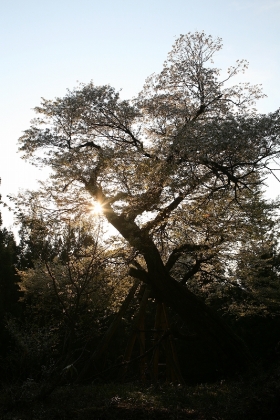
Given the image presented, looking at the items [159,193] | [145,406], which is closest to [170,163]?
[159,193]

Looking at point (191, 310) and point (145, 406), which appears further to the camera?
point (191, 310)

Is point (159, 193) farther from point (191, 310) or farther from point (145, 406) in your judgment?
point (145, 406)

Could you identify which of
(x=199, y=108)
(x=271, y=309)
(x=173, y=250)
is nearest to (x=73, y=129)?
(x=199, y=108)

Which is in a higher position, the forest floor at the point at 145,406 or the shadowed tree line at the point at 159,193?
the shadowed tree line at the point at 159,193

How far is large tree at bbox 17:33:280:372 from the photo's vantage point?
998cm

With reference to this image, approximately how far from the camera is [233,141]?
9797 millimetres

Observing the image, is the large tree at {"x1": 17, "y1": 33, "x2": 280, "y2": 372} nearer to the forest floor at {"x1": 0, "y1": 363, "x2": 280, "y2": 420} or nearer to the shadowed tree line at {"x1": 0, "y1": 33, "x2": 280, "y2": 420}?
the shadowed tree line at {"x1": 0, "y1": 33, "x2": 280, "y2": 420}

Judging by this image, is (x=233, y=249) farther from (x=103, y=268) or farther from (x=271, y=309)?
(x=271, y=309)

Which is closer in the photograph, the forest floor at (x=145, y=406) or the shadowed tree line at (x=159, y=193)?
the forest floor at (x=145, y=406)

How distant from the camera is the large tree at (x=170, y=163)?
393 inches

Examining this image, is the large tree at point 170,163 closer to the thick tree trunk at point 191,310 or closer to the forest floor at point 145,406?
the thick tree trunk at point 191,310

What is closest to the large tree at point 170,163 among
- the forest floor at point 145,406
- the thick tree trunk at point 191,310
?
the thick tree trunk at point 191,310

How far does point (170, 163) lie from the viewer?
10.1 m

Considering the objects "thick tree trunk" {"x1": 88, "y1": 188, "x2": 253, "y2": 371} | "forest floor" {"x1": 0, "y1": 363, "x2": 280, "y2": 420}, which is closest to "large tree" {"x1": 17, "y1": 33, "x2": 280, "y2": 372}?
"thick tree trunk" {"x1": 88, "y1": 188, "x2": 253, "y2": 371}
